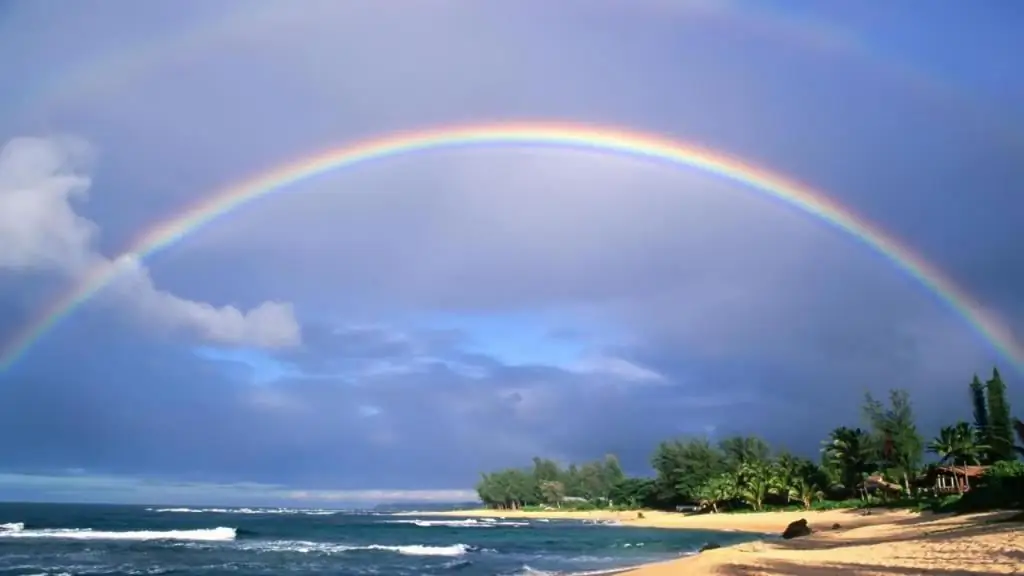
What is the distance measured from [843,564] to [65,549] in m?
48.6

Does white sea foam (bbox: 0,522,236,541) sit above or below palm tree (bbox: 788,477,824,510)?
below

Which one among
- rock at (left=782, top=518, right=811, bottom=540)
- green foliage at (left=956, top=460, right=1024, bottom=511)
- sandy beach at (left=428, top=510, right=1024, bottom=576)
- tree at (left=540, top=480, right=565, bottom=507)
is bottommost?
tree at (left=540, top=480, right=565, bottom=507)

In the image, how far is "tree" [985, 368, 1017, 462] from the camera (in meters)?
68.6

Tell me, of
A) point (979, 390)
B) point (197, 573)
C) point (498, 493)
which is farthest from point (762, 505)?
point (498, 493)

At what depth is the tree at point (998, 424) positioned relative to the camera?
68.6 metres

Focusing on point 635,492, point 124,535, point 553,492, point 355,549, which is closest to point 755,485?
point 355,549

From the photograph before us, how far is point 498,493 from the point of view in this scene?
18200 centimetres

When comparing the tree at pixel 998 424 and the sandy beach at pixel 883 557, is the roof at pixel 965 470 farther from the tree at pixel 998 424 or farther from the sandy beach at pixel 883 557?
the sandy beach at pixel 883 557

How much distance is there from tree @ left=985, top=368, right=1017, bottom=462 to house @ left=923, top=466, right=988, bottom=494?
13.8 feet

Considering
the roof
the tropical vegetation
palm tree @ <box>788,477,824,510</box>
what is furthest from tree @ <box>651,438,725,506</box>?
the roof

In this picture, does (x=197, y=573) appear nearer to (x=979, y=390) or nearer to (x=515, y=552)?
(x=515, y=552)

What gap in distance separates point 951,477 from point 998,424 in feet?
47.6

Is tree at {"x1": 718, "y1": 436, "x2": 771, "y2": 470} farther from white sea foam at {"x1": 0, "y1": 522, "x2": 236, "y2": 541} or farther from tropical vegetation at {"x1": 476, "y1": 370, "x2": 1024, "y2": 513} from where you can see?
white sea foam at {"x1": 0, "y1": 522, "x2": 236, "y2": 541}

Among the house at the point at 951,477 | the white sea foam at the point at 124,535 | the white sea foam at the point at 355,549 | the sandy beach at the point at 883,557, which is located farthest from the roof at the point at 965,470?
the white sea foam at the point at 124,535
